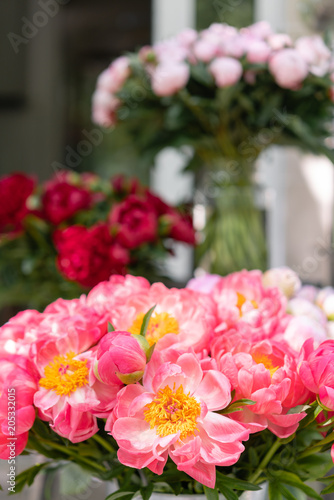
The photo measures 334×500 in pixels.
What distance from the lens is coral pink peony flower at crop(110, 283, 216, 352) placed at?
0.32 meters

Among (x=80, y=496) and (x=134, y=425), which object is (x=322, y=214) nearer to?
(x=80, y=496)

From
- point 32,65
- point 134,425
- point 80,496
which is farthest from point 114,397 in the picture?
point 32,65

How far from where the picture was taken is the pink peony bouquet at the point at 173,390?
0.28 m

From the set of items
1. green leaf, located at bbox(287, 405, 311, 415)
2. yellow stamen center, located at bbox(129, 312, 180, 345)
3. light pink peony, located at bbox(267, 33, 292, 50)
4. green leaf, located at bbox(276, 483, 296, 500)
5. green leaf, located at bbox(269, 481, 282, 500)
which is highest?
light pink peony, located at bbox(267, 33, 292, 50)

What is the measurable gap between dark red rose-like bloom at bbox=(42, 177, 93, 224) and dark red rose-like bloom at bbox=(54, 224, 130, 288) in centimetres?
7

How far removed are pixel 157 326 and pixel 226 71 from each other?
0.59 metres

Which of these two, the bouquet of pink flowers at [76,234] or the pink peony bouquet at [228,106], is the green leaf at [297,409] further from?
the pink peony bouquet at [228,106]

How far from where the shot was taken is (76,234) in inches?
30.5

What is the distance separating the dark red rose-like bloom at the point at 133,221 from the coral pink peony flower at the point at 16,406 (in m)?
0.49

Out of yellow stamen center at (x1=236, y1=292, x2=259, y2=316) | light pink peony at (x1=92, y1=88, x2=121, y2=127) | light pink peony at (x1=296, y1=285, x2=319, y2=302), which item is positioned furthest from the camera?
light pink peony at (x1=92, y1=88, x2=121, y2=127)

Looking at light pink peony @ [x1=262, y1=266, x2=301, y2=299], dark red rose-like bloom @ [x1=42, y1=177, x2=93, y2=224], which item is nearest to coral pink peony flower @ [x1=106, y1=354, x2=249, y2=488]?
light pink peony @ [x1=262, y1=266, x2=301, y2=299]

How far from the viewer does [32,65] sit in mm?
1581

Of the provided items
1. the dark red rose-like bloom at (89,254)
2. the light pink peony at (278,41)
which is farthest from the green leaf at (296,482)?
the light pink peony at (278,41)

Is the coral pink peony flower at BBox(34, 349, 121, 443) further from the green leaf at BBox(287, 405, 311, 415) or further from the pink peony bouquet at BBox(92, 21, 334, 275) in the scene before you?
the pink peony bouquet at BBox(92, 21, 334, 275)
